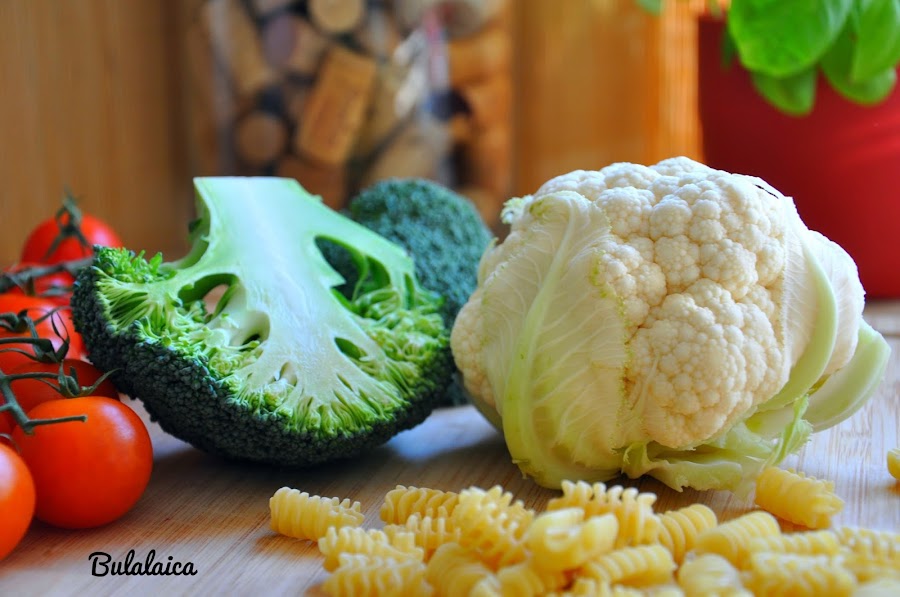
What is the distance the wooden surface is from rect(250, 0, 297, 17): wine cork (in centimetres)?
107

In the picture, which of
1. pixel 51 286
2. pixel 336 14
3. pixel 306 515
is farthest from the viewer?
pixel 336 14

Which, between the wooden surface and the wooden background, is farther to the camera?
the wooden background

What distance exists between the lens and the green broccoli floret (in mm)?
1582

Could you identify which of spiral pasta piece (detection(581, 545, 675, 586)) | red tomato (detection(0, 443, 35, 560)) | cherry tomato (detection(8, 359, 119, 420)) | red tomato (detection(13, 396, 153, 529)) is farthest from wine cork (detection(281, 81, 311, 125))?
spiral pasta piece (detection(581, 545, 675, 586))

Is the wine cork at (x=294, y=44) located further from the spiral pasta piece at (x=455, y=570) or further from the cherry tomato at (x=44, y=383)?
the spiral pasta piece at (x=455, y=570)

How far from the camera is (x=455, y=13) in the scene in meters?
2.24

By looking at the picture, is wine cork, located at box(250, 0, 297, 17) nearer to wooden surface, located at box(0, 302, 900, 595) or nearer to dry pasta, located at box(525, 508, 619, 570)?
wooden surface, located at box(0, 302, 900, 595)

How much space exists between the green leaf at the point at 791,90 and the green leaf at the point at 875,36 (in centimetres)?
12

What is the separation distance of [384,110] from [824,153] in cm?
95

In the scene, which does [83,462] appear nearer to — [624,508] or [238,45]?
[624,508]

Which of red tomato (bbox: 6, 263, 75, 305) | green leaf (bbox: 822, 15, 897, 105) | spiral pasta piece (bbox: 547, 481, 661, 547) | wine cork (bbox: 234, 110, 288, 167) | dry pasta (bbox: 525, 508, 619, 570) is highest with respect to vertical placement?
green leaf (bbox: 822, 15, 897, 105)

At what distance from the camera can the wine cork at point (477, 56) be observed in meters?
2.26

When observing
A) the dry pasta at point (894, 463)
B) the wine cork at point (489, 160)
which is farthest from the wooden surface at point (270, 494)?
the wine cork at point (489, 160)

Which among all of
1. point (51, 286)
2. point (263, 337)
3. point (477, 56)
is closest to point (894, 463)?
point (263, 337)
